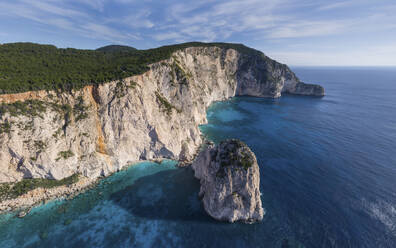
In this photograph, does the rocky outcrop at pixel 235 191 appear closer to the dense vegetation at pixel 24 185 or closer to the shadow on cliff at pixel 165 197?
the shadow on cliff at pixel 165 197

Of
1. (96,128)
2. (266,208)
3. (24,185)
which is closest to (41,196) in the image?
(24,185)

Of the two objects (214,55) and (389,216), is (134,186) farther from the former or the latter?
(214,55)

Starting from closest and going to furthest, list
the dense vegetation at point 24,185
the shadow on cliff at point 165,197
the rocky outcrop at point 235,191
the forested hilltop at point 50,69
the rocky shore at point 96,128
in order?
the rocky outcrop at point 235,191, the shadow on cliff at point 165,197, the dense vegetation at point 24,185, the rocky shore at point 96,128, the forested hilltop at point 50,69

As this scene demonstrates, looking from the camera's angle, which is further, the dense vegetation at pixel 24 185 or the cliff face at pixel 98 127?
the cliff face at pixel 98 127

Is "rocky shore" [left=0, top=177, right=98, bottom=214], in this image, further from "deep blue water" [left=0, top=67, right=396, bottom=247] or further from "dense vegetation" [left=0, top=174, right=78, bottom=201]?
"deep blue water" [left=0, top=67, right=396, bottom=247]

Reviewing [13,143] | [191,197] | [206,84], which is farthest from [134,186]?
[206,84]

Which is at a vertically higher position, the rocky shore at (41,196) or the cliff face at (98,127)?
the cliff face at (98,127)

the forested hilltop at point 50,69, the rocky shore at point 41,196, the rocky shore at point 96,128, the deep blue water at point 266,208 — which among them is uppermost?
the forested hilltop at point 50,69

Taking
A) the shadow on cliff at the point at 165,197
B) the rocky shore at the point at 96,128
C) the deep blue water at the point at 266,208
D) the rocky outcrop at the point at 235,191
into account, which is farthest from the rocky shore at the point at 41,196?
the rocky outcrop at the point at 235,191
